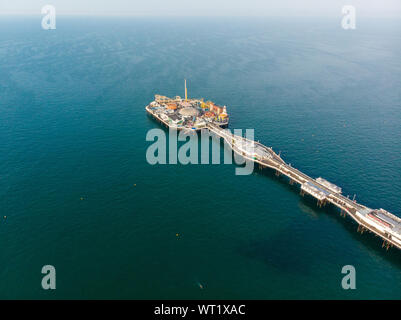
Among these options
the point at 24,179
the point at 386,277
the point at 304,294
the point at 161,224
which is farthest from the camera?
the point at 24,179

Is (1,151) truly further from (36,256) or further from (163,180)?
(163,180)

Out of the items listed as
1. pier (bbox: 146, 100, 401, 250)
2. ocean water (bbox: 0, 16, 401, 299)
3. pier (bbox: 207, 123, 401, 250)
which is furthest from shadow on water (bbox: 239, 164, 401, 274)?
pier (bbox: 207, 123, 401, 250)

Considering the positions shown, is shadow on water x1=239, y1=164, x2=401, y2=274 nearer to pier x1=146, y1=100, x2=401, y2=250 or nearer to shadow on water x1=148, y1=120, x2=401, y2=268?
shadow on water x1=148, y1=120, x2=401, y2=268

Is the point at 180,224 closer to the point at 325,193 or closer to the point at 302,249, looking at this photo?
the point at 302,249

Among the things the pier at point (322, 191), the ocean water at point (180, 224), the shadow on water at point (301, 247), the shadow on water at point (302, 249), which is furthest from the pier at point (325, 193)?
the ocean water at point (180, 224)

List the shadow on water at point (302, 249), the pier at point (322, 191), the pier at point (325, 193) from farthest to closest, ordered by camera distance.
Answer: the pier at point (322, 191)
the pier at point (325, 193)
the shadow on water at point (302, 249)

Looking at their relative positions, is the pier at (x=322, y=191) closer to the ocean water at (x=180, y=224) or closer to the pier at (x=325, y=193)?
the pier at (x=325, y=193)

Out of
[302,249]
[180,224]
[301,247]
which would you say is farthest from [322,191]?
[180,224]
